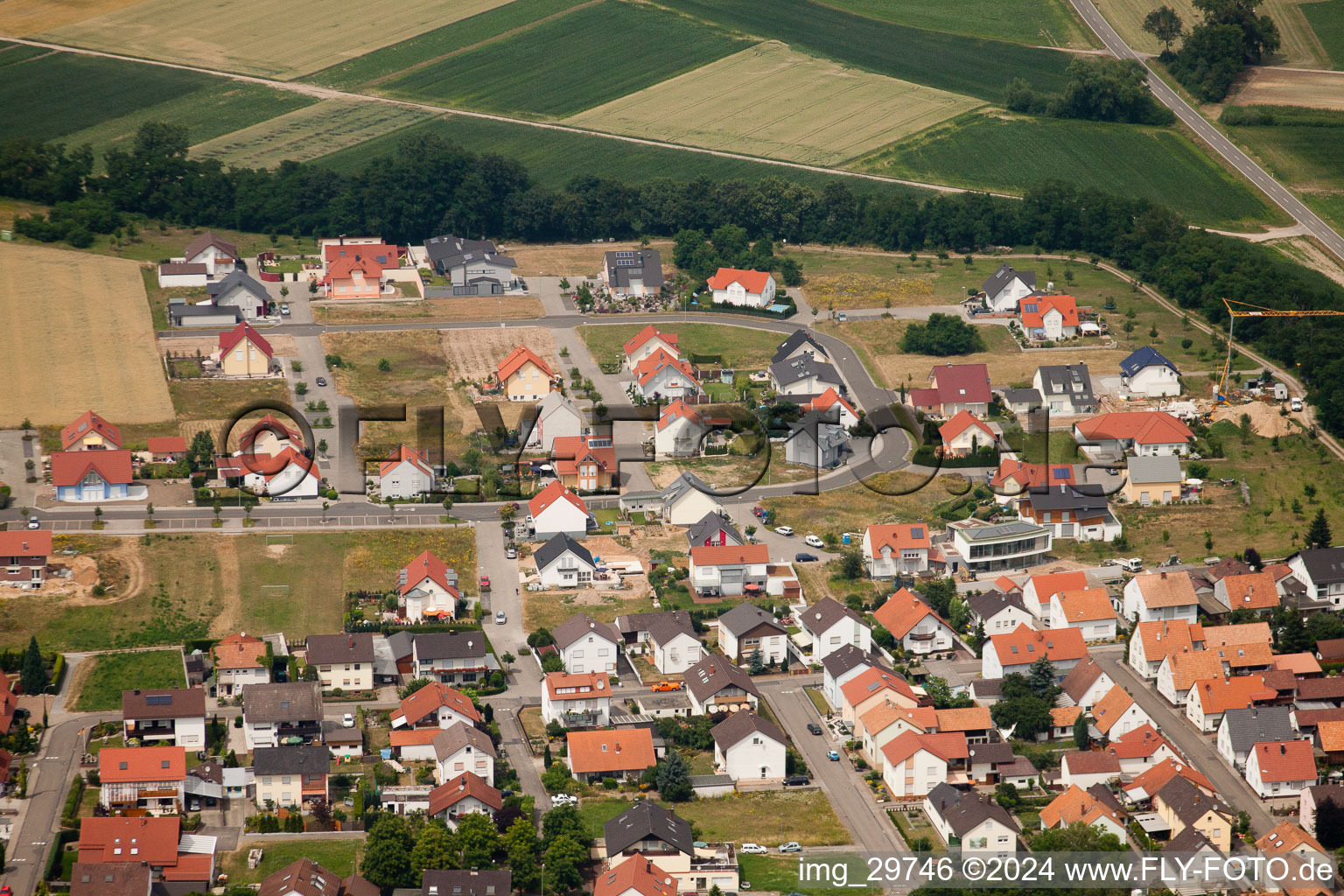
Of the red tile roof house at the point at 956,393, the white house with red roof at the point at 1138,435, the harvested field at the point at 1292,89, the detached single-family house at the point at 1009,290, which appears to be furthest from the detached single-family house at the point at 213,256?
the harvested field at the point at 1292,89

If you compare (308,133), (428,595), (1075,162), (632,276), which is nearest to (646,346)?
(632,276)

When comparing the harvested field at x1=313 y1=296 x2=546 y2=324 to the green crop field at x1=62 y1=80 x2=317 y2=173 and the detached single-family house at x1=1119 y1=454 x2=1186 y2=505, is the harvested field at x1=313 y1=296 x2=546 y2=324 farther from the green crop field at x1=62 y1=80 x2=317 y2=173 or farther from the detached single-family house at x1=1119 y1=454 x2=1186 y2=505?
the detached single-family house at x1=1119 y1=454 x2=1186 y2=505

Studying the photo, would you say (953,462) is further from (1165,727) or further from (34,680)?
(34,680)

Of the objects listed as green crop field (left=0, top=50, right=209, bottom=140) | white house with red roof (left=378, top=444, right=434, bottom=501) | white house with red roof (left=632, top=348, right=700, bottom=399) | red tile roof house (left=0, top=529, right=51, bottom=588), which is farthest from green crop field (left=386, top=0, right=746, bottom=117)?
red tile roof house (left=0, top=529, right=51, bottom=588)

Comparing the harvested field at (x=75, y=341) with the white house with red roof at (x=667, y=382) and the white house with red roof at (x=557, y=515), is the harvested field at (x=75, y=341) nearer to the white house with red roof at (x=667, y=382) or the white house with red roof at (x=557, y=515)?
the white house with red roof at (x=557, y=515)

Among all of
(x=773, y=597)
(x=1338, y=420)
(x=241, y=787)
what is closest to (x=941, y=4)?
(x=1338, y=420)

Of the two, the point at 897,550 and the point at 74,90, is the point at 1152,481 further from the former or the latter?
the point at 74,90
